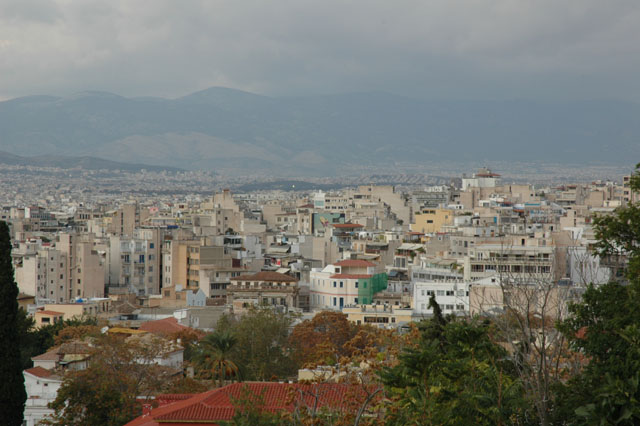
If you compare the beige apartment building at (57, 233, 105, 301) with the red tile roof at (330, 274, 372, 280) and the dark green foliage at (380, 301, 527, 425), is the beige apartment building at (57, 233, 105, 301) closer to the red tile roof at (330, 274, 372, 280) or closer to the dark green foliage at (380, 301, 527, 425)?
the red tile roof at (330, 274, 372, 280)

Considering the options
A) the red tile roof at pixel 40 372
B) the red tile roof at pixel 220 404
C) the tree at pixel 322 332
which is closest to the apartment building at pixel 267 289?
the tree at pixel 322 332

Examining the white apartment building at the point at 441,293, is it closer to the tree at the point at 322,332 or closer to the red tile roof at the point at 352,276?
the tree at the point at 322,332

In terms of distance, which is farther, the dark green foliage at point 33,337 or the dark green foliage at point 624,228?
the dark green foliage at point 33,337

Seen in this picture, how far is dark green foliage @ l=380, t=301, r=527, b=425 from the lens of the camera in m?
16.5

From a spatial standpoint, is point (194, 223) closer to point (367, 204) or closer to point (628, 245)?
point (367, 204)

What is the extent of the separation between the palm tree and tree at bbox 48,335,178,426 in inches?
62.6

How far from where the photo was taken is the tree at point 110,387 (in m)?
29.4

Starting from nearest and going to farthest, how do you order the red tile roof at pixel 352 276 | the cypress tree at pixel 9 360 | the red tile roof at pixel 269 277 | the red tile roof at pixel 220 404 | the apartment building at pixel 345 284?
the red tile roof at pixel 220 404 < the cypress tree at pixel 9 360 < the apartment building at pixel 345 284 < the red tile roof at pixel 269 277 < the red tile roof at pixel 352 276

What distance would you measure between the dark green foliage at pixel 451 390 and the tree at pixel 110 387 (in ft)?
39.5

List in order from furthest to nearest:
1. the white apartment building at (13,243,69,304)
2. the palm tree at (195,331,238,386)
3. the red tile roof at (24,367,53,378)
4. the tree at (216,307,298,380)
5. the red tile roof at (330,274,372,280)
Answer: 1. the white apartment building at (13,243,69,304)
2. the red tile roof at (330,274,372,280)
3. the tree at (216,307,298,380)
4. the palm tree at (195,331,238,386)
5. the red tile roof at (24,367,53,378)

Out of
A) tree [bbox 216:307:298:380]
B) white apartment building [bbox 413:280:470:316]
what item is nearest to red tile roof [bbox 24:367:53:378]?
tree [bbox 216:307:298:380]

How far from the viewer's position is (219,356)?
1422 inches

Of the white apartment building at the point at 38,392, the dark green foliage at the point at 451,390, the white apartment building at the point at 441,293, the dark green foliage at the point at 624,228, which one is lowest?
the white apartment building at the point at 38,392

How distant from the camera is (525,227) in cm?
8981
